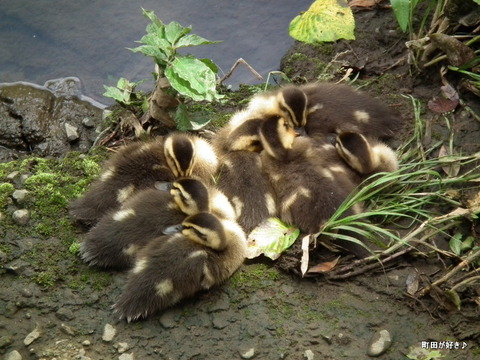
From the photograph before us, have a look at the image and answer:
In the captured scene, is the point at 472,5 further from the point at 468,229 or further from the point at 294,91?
the point at 468,229

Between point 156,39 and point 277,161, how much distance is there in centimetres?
99

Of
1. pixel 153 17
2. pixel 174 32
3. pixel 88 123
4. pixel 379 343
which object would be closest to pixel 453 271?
pixel 379 343

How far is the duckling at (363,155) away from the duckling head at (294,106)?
28 cm

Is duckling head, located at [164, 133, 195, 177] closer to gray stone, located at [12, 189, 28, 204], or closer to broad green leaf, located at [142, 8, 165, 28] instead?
broad green leaf, located at [142, 8, 165, 28]

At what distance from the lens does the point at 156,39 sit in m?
3.65

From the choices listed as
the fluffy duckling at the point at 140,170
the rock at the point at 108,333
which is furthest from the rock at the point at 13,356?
the fluffy duckling at the point at 140,170

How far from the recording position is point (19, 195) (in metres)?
3.59

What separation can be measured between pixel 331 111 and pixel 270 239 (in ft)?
3.06

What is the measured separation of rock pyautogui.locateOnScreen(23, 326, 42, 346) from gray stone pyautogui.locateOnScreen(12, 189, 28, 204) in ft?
2.84

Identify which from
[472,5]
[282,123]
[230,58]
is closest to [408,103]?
[472,5]

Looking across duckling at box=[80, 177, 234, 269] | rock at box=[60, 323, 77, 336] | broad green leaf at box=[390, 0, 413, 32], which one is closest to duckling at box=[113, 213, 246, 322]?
duckling at box=[80, 177, 234, 269]

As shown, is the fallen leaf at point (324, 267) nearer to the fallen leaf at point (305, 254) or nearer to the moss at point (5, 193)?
the fallen leaf at point (305, 254)

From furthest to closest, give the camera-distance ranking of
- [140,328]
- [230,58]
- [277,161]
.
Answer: [230,58] → [277,161] → [140,328]

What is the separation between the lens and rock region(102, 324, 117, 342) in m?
2.95
